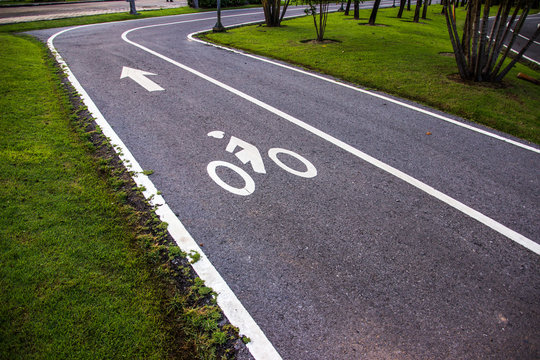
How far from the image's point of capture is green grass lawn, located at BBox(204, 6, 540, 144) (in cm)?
677

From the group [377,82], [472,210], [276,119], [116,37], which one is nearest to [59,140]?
[276,119]

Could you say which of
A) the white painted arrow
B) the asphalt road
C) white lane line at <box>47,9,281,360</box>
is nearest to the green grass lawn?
the asphalt road

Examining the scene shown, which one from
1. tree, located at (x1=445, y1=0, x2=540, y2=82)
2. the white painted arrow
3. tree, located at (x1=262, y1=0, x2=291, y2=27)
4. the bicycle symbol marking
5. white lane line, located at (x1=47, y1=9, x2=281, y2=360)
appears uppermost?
tree, located at (x1=262, y1=0, x2=291, y2=27)

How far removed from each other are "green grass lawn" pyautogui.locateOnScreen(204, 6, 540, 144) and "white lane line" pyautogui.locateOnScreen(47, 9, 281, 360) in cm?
592

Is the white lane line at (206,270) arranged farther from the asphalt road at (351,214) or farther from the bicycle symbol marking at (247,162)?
the bicycle symbol marking at (247,162)

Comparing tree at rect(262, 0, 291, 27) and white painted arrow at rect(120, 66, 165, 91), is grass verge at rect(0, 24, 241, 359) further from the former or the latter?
tree at rect(262, 0, 291, 27)

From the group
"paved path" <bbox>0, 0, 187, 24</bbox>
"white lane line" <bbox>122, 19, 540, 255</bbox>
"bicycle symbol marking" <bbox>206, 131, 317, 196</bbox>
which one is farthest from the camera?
"paved path" <bbox>0, 0, 187, 24</bbox>

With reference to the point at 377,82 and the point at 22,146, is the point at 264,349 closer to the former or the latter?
the point at 22,146

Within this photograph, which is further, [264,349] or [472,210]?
[472,210]

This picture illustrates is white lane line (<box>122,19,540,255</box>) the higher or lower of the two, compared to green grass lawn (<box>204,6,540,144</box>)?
lower

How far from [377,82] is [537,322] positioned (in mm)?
6784

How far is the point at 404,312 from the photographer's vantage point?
2.68 metres

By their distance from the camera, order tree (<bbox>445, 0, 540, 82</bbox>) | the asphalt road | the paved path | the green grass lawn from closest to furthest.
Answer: the asphalt road
the green grass lawn
tree (<bbox>445, 0, 540, 82</bbox>)
the paved path

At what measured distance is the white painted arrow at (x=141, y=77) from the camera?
7466mm
